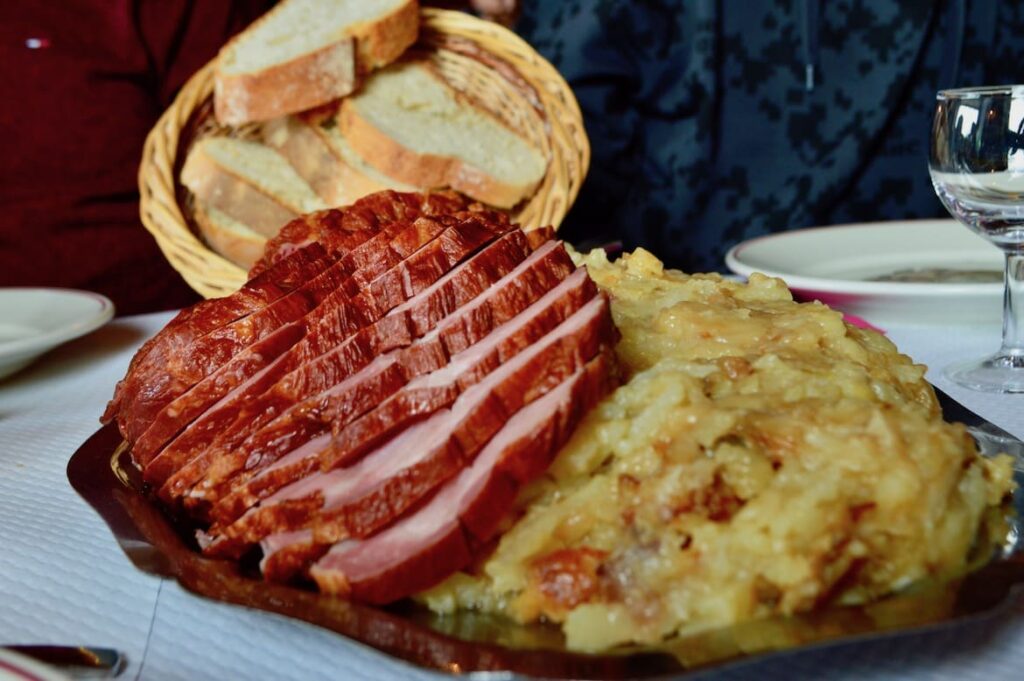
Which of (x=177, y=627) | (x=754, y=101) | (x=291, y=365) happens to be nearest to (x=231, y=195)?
(x=291, y=365)

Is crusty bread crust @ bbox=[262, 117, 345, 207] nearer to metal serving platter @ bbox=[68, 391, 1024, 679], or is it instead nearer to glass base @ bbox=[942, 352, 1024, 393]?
glass base @ bbox=[942, 352, 1024, 393]

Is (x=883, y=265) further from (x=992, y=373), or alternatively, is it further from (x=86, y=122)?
(x=86, y=122)

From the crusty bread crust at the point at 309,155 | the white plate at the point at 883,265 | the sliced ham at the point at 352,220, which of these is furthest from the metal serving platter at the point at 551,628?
the crusty bread crust at the point at 309,155

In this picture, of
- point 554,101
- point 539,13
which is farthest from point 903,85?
point 554,101

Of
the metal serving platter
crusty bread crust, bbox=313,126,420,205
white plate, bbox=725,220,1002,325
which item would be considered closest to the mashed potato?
the metal serving platter

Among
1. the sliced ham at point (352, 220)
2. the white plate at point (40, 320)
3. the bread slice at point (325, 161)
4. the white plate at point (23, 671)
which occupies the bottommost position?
the white plate at point (40, 320)

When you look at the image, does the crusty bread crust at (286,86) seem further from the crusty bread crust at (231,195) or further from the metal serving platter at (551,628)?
the metal serving platter at (551,628)
